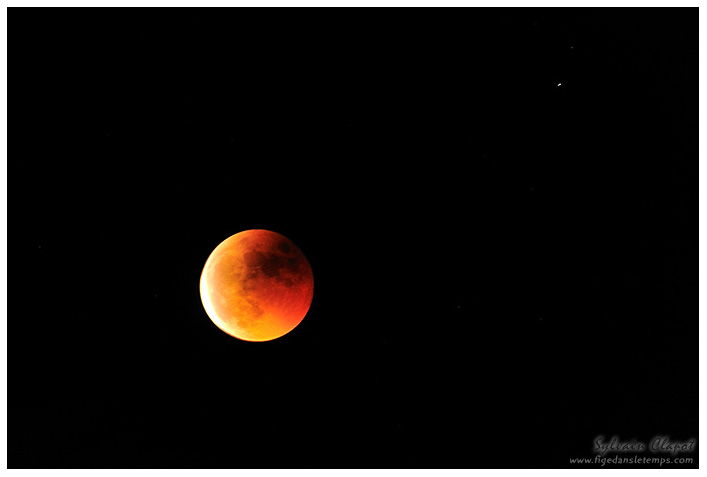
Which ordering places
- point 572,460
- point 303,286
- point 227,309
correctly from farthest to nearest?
point 572,460 → point 303,286 → point 227,309

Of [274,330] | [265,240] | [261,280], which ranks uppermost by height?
[265,240]

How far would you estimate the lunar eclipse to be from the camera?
2.89 meters

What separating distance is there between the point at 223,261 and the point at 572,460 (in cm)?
376

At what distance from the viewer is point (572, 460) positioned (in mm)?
3438

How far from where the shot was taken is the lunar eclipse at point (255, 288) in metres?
2.89

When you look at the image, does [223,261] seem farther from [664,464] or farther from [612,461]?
[664,464]

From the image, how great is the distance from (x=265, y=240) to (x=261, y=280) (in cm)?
44

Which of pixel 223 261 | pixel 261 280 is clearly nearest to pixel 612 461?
pixel 261 280

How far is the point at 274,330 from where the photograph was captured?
3.03 m

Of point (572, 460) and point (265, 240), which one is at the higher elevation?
point (265, 240)

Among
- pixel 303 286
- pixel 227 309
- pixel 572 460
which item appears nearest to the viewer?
pixel 227 309

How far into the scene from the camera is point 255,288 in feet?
9.49

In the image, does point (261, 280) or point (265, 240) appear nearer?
point (261, 280)

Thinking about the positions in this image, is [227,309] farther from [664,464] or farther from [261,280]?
[664,464]
